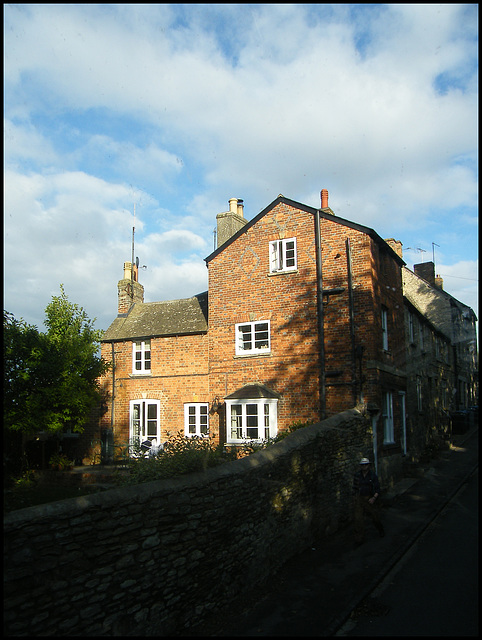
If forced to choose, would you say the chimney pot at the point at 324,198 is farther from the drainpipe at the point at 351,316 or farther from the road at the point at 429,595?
the road at the point at 429,595

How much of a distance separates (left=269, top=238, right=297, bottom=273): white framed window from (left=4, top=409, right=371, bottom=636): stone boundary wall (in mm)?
9343

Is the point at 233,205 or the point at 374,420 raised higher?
the point at 233,205

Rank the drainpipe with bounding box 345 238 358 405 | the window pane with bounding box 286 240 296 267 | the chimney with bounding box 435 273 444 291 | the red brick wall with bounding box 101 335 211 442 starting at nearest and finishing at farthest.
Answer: the drainpipe with bounding box 345 238 358 405 → the window pane with bounding box 286 240 296 267 → the red brick wall with bounding box 101 335 211 442 → the chimney with bounding box 435 273 444 291

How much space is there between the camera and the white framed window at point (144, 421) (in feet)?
69.1

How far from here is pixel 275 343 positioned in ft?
61.9

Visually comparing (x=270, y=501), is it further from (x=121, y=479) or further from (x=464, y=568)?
(x=464, y=568)

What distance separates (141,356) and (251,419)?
6.12 metres

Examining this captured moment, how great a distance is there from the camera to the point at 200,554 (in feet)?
24.8

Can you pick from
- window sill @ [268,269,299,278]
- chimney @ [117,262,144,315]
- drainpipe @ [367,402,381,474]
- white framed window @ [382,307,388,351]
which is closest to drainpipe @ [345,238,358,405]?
drainpipe @ [367,402,381,474]

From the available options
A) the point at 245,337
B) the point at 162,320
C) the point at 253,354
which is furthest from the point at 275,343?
the point at 162,320

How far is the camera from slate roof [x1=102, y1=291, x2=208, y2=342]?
838 inches

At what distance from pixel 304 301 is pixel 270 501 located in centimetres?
1002

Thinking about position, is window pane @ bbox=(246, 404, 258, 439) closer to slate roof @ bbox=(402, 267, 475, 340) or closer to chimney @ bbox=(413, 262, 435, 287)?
slate roof @ bbox=(402, 267, 475, 340)

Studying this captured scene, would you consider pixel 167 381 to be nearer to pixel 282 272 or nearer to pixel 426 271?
pixel 282 272
